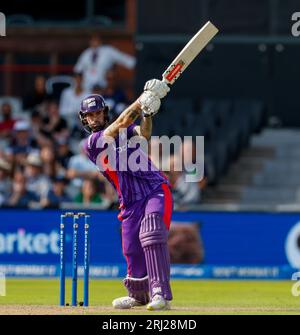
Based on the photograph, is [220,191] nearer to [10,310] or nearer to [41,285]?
[41,285]

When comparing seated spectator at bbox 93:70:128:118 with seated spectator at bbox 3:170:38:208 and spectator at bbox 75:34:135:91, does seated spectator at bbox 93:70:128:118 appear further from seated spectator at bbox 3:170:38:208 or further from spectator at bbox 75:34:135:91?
seated spectator at bbox 3:170:38:208

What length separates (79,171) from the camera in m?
18.5

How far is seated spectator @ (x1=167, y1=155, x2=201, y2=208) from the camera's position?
16.9 metres

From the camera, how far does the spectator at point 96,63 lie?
20.2m

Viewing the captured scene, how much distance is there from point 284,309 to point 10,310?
2.34 meters

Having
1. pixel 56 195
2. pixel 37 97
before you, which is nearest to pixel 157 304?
pixel 56 195

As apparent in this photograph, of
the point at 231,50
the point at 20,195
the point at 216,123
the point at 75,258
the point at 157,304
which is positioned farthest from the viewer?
the point at 231,50

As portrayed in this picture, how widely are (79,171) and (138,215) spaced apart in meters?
7.94

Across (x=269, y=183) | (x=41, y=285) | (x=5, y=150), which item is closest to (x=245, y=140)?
(x=269, y=183)

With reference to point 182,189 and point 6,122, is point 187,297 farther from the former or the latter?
point 6,122

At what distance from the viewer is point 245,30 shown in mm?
21125

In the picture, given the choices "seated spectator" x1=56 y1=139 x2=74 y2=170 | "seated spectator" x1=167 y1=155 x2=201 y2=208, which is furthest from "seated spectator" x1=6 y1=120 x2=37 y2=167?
"seated spectator" x1=167 y1=155 x2=201 y2=208

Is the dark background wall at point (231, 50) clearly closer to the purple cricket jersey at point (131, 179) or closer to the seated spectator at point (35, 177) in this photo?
the seated spectator at point (35, 177)

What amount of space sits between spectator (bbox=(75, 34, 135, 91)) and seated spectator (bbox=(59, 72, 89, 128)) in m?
0.15
